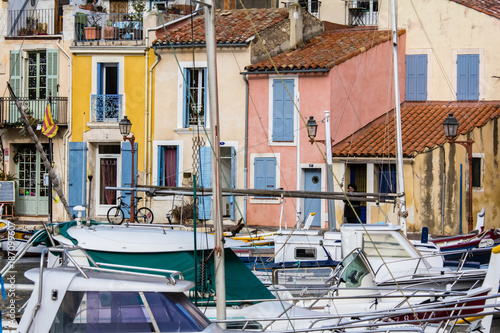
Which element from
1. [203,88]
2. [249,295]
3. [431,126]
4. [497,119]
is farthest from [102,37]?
[249,295]

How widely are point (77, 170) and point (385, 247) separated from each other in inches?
641

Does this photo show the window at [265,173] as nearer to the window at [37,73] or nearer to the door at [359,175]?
the door at [359,175]

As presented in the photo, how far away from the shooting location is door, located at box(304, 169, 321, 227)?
26625mm

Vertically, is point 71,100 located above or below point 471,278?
above

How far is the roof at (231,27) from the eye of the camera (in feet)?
91.5

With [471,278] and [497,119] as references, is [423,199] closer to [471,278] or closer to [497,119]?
[497,119]

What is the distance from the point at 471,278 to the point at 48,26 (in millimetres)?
22265

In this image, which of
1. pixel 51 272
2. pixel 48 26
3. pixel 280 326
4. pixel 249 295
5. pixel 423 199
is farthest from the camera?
pixel 48 26

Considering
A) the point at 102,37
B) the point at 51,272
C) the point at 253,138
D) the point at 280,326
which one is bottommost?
the point at 280,326

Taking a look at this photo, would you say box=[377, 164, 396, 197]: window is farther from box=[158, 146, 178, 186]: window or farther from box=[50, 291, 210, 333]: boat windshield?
box=[50, 291, 210, 333]: boat windshield

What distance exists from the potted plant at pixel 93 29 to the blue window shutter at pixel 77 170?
3.87 meters

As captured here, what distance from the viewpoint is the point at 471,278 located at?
497 inches

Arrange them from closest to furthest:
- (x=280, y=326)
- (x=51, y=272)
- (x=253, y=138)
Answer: (x=51, y=272)
(x=280, y=326)
(x=253, y=138)

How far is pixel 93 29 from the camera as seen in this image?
29.3 m
